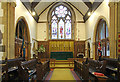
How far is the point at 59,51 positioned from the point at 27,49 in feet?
13.2

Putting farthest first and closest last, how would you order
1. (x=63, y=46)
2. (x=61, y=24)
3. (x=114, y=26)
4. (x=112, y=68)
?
(x=61, y=24) → (x=63, y=46) → (x=114, y=26) → (x=112, y=68)

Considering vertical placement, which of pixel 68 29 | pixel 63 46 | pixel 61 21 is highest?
pixel 61 21

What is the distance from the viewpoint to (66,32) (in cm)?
1315

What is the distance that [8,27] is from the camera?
5605 mm

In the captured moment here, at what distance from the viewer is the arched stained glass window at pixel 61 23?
13.1 m

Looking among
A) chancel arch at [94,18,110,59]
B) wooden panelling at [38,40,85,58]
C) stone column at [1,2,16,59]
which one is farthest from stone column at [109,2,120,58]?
wooden panelling at [38,40,85,58]

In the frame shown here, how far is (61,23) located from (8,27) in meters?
8.26

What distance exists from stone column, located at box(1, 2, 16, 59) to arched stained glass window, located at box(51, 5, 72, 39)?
7505 millimetres

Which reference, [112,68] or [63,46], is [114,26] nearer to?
[112,68]

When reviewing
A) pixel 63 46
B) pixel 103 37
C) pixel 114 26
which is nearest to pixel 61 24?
pixel 63 46

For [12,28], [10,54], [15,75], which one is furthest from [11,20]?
[15,75]

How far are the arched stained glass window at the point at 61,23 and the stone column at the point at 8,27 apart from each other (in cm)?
751

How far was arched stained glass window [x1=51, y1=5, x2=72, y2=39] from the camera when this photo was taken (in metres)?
13.1

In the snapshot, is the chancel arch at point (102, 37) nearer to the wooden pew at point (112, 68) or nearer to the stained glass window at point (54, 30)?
the wooden pew at point (112, 68)
